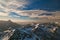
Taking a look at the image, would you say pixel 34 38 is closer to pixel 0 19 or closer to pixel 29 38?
pixel 29 38

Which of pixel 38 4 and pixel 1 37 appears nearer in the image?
pixel 1 37

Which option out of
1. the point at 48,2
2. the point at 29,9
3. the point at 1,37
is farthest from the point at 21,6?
the point at 1,37

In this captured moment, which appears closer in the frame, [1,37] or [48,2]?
[1,37]

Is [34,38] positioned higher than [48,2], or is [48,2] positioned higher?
[48,2]

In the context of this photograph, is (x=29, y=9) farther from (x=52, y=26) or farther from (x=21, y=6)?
(x=52, y=26)

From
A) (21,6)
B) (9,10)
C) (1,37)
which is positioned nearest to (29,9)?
(21,6)

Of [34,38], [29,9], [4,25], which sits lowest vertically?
[34,38]
